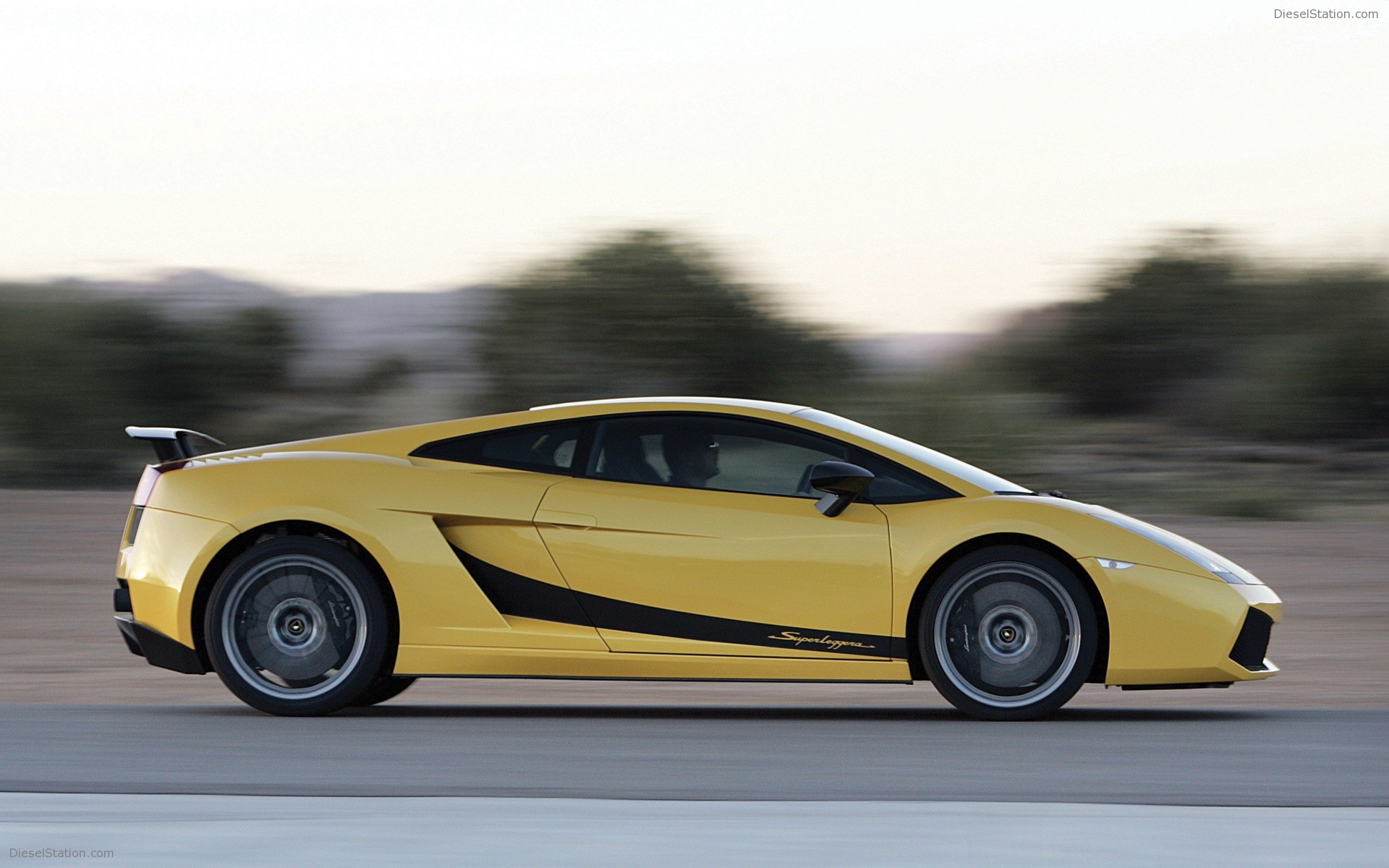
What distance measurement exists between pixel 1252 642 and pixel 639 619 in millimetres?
2386

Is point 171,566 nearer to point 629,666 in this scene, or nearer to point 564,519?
point 564,519

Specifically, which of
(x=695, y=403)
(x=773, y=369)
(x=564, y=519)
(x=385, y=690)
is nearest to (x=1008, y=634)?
(x=695, y=403)

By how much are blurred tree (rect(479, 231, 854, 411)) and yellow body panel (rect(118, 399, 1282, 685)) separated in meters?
16.5

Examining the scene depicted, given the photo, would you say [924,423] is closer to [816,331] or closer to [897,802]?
[816,331]

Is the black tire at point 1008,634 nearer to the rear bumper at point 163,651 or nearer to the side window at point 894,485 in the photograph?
the side window at point 894,485

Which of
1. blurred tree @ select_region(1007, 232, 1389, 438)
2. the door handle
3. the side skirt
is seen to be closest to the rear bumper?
the side skirt

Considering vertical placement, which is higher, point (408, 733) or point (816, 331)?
point (816, 331)

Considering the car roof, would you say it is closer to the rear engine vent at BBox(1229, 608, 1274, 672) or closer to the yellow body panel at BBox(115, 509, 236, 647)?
the yellow body panel at BBox(115, 509, 236, 647)

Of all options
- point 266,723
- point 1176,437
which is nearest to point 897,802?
point 266,723

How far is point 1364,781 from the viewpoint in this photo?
5.26 metres

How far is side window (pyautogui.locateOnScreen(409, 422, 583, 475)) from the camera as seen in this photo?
6.78 meters

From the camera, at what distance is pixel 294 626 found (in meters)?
6.67

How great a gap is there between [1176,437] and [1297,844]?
21083mm

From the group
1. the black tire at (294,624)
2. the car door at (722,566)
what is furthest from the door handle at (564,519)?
the black tire at (294,624)
